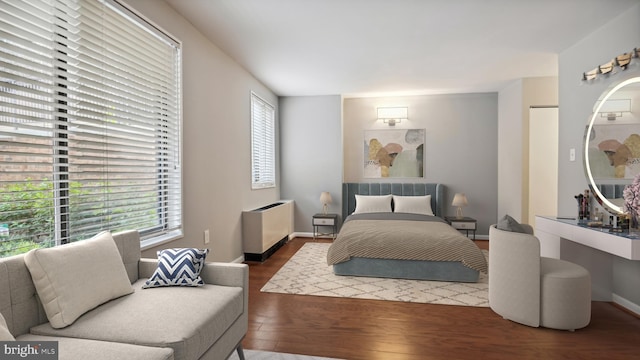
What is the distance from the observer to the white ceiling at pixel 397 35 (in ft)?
8.87

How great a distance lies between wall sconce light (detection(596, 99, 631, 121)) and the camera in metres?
2.84

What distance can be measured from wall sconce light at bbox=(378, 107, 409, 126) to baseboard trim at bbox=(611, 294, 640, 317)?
385 centimetres

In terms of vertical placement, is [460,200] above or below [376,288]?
above

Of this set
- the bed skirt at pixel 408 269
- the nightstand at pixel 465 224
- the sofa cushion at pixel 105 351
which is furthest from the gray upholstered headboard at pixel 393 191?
the sofa cushion at pixel 105 351

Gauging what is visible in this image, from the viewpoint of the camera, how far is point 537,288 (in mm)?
2404

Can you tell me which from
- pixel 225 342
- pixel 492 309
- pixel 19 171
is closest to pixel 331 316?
pixel 225 342

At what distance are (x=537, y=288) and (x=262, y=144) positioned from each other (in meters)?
3.96

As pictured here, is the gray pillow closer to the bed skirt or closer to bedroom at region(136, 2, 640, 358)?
the bed skirt

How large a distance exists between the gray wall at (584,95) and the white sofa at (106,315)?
342cm

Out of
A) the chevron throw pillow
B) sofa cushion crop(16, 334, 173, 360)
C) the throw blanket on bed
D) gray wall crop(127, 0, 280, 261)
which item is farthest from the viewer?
the throw blanket on bed

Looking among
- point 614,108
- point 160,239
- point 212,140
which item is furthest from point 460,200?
point 160,239

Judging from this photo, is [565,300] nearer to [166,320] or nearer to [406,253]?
[406,253]

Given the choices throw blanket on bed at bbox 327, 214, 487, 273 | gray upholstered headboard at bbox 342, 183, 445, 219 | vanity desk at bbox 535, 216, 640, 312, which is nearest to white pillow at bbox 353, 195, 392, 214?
gray upholstered headboard at bbox 342, 183, 445, 219

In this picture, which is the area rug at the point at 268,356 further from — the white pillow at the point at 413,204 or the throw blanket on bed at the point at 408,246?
the white pillow at the point at 413,204
